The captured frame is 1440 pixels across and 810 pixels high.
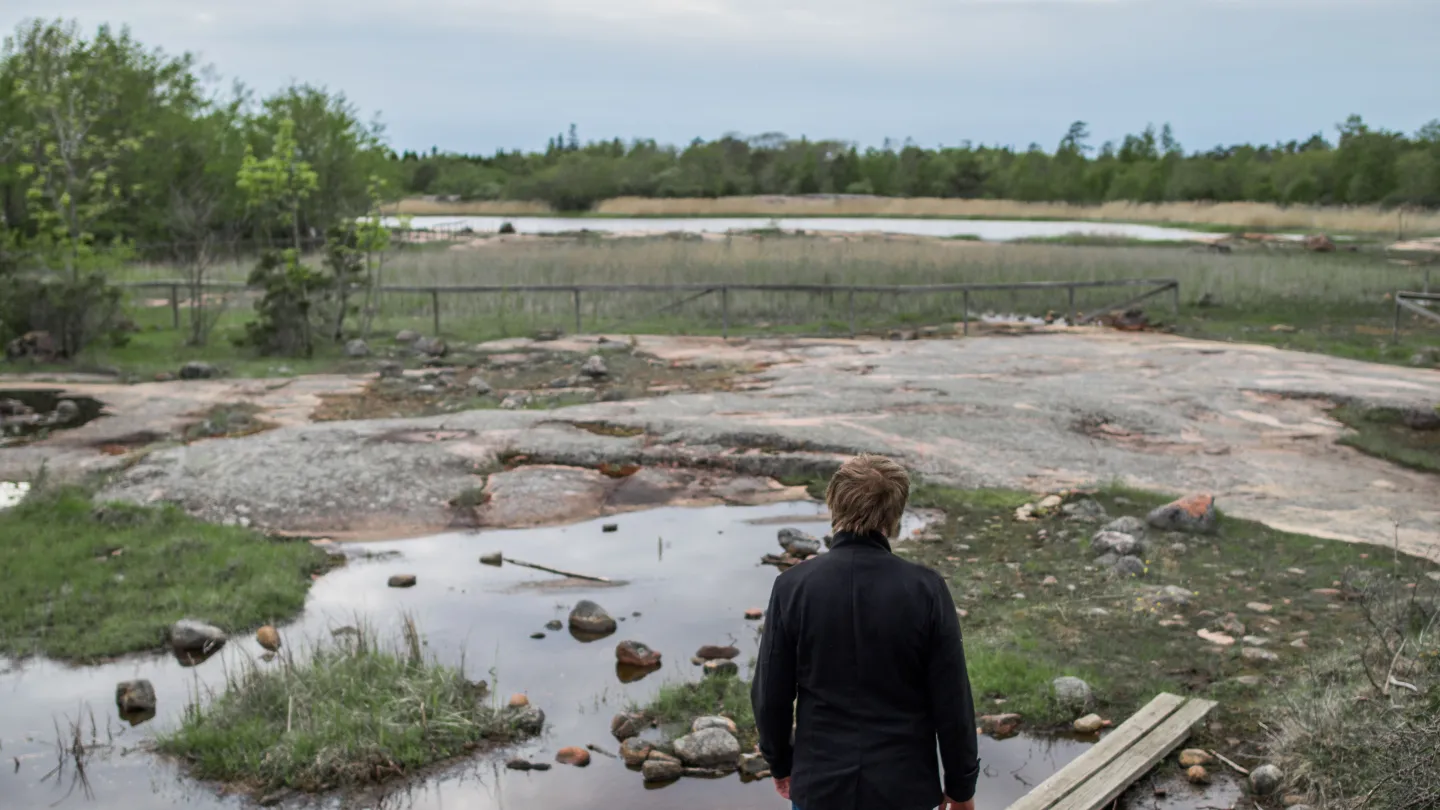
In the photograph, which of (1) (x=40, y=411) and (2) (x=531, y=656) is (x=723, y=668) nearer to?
(2) (x=531, y=656)

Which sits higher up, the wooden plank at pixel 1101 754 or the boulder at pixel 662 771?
the wooden plank at pixel 1101 754

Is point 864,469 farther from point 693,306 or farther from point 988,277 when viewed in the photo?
point 988,277

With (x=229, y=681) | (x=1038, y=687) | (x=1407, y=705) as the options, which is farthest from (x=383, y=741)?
(x=1407, y=705)

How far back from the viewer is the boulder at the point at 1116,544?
8.55 m

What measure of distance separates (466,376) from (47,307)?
Answer: 244 inches

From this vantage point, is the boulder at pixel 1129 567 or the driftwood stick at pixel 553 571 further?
the driftwood stick at pixel 553 571

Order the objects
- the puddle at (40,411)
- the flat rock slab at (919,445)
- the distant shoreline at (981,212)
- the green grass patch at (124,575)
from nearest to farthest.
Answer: the green grass patch at (124,575) → the flat rock slab at (919,445) → the puddle at (40,411) → the distant shoreline at (981,212)

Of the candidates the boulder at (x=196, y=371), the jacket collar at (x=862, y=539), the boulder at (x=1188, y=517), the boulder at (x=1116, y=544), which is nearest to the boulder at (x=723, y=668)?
the boulder at (x=1116, y=544)

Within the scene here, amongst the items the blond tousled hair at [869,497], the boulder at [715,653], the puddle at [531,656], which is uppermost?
the blond tousled hair at [869,497]

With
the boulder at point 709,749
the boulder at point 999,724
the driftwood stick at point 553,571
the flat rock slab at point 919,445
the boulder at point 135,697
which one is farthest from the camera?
the flat rock slab at point 919,445

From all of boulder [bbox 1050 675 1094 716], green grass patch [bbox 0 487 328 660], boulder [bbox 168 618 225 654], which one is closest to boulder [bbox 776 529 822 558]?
Result: boulder [bbox 1050 675 1094 716]

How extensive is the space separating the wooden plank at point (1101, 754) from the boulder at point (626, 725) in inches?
76.5

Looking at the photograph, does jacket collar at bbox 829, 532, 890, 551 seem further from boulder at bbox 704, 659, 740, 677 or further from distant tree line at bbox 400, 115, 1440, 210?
distant tree line at bbox 400, 115, 1440, 210

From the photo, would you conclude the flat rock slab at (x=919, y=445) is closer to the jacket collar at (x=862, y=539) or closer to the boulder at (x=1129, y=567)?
the boulder at (x=1129, y=567)
